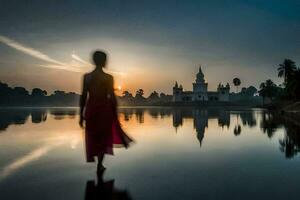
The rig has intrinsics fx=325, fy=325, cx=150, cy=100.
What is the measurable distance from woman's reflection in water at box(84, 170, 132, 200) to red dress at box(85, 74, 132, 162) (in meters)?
0.91

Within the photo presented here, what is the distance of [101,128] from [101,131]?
0.06 metres

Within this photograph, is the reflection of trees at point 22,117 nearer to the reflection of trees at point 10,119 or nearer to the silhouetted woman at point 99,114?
the reflection of trees at point 10,119

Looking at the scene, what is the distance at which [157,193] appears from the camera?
15.4 feet

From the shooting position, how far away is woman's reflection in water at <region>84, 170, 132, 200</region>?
456 cm

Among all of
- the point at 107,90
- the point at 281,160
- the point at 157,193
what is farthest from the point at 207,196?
the point at 281,160

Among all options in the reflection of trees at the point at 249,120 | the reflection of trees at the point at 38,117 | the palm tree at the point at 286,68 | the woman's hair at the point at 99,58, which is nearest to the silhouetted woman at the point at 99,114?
the woman's hair at the point at 99,58

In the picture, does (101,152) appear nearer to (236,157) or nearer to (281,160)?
(236,157)

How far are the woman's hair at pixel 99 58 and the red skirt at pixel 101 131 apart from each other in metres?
0.89

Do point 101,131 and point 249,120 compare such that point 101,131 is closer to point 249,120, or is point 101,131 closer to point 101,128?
point 101,128

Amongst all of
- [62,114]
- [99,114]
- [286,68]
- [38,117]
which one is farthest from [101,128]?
[286,68]

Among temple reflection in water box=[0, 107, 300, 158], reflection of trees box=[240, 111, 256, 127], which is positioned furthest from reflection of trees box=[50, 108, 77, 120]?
reflection of trees box=[240, 111, 256, 127]

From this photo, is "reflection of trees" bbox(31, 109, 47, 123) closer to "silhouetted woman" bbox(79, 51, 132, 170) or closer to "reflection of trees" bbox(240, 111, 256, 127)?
"reflection of trees" bbox(240, 111, 256, 127)

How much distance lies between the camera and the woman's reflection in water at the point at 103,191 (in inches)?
Answer: 179

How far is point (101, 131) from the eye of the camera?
640 centimetres
